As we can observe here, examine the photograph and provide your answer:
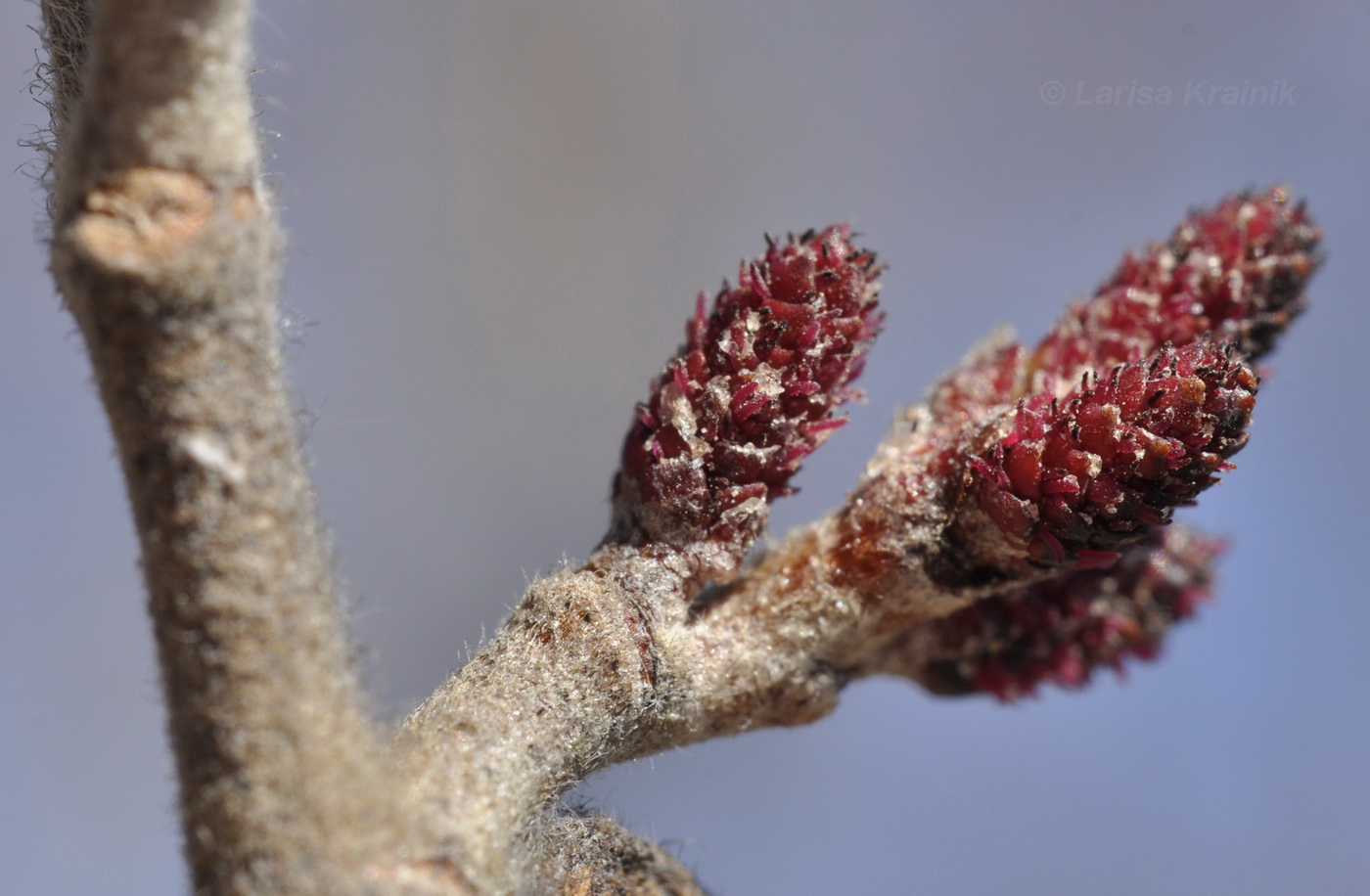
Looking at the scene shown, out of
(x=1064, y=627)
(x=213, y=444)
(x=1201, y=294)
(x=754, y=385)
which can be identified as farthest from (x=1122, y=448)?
(x=213, y=444)

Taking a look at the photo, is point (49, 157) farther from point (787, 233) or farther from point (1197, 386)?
point (1197, 386)

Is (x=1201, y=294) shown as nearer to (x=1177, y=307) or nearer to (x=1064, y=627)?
(x=1177, y=307)

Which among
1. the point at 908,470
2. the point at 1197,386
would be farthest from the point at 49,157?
the point at 1197,386

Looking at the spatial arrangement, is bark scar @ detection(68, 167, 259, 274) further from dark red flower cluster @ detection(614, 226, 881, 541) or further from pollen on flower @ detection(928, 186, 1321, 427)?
pollen on flower @ detection(928, 186, 1321, 427)

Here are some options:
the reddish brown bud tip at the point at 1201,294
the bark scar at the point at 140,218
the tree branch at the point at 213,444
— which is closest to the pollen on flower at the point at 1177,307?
the reddish brown bud tip at the point at 1201,294

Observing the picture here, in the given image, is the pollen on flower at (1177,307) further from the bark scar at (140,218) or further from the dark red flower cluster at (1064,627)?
the bark scar at (140,218)
